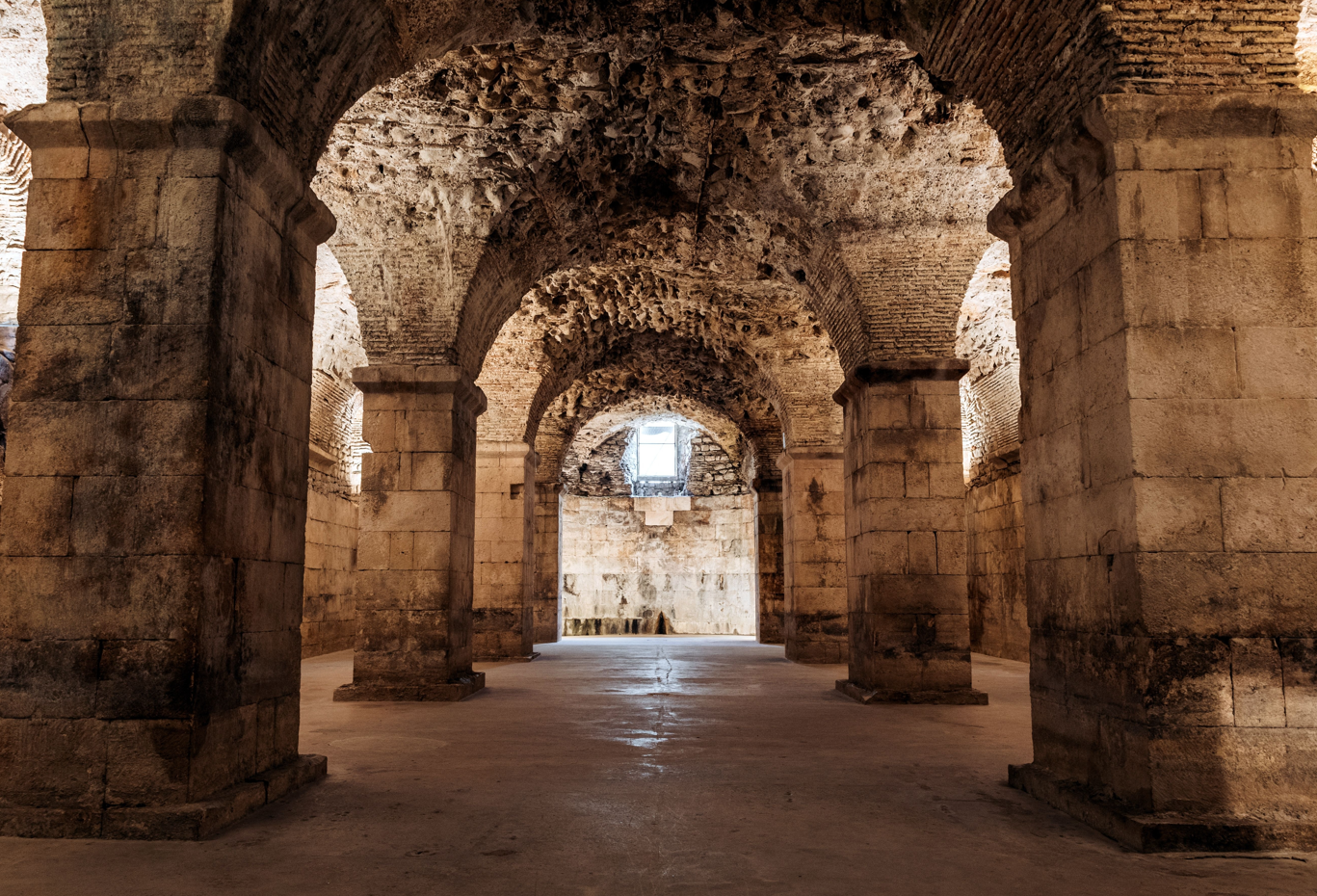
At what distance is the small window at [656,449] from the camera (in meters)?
24.4

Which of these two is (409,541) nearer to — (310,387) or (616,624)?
(310,387)

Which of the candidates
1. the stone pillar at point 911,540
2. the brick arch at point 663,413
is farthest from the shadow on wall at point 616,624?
the stone pillar at point 911,540

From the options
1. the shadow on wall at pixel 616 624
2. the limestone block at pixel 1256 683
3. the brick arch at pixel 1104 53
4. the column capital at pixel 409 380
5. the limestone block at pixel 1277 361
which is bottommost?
the shadow on wall at pixel 616 624

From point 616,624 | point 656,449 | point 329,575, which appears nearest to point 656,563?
point 616,624

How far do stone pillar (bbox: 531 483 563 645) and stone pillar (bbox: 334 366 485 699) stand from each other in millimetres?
8612

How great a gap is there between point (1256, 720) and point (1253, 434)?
3.48 ft

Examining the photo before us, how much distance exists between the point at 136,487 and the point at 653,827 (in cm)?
241

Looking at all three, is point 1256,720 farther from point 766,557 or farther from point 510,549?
point 766,557

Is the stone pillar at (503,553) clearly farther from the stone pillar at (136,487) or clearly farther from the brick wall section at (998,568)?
the stone pillar at (136,487)

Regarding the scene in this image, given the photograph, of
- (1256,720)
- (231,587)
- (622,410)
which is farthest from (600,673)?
(622,410)

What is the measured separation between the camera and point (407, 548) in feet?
27.0

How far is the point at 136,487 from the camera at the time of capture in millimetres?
3502

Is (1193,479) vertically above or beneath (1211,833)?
above

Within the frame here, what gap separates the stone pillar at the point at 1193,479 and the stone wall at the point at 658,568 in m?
18.4
